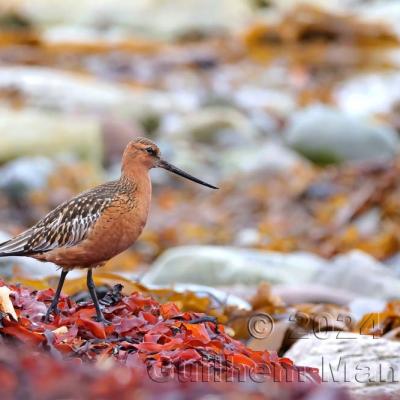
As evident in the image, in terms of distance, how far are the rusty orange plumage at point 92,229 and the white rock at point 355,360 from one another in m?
0.98

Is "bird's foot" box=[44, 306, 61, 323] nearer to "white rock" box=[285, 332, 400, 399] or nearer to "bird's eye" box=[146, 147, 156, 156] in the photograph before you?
"bird's eye" box=[146, 147, 156, 156]

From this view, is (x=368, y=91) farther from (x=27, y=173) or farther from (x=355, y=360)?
(x=355, y=360)

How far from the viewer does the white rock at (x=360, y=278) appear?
289 inches

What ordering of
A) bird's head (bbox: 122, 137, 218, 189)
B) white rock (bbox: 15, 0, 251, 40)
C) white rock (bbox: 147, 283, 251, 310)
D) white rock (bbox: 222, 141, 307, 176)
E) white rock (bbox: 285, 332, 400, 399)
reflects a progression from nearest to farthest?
1. white rock (bbox: 285, 332, 400, 399)
2. bird's head (bbox: 122, 137, 218, 189)
3. white rock (bbox: 147, 283, 251, 310)
4. white rock (bbox: 222, 141, 307, 176)
5. white rock (bbox: 15, 0, 251, 40)

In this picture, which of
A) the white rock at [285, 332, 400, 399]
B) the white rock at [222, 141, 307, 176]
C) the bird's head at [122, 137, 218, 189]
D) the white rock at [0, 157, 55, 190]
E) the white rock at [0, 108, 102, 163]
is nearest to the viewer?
the white rock at [285, 332, 400, 399]

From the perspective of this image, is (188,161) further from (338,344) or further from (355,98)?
(338,344)

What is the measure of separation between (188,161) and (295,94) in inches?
241

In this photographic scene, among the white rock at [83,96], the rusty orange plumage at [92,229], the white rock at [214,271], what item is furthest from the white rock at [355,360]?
the white rock at [83,96]

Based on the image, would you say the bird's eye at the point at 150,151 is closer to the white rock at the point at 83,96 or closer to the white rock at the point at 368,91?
the white rock at the point at 83,96

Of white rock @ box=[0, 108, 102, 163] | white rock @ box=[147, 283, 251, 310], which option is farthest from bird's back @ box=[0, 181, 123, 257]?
white rock @ box=[0, 108, 102, 163]

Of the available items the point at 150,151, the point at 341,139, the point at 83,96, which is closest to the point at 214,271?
the point at 150,151

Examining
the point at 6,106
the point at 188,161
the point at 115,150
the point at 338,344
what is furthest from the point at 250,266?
the point at 6,106

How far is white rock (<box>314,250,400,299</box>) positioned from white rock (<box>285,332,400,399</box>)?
2.68 metres

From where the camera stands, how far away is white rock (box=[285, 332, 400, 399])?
4.05 m
